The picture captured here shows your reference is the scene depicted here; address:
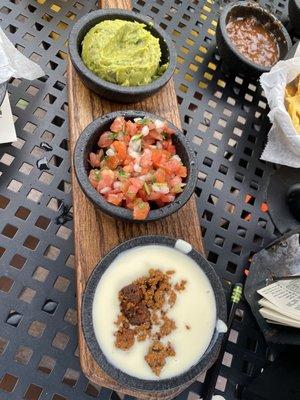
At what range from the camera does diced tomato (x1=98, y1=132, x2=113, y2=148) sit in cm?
123

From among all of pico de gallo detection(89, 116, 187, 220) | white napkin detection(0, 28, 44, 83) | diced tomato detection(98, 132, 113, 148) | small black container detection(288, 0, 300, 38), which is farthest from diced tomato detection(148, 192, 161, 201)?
small black container detection(288, 0, 300, 38)

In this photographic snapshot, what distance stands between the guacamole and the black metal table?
18cm

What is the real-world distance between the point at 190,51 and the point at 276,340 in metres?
1.06

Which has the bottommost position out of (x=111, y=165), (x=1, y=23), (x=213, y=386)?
(x=213, y=386)

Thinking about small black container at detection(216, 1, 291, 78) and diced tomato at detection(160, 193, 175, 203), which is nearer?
diced tomato at detection(160, 193, 175, 203)

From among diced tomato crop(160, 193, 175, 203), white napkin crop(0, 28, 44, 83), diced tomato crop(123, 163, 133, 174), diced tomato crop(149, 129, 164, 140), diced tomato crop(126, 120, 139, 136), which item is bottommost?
diced tomato crop(160, 193, 175, 203)

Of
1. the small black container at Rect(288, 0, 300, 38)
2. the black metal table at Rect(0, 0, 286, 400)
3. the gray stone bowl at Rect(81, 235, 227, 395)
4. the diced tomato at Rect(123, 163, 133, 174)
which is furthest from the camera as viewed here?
the small black container at Rect(288, 0, 300, 38)

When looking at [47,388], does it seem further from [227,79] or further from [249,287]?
[227,79]

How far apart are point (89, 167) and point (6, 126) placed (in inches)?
11.4

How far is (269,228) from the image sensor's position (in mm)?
1387

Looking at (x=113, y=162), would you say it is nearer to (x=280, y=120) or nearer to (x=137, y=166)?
(x=137, y=166)

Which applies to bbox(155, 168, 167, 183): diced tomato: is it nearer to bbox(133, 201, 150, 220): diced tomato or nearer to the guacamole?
bbox(133, 201, 150, 220): diced tomato

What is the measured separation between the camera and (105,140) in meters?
1.23

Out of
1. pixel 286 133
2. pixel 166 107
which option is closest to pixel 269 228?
pixel 286 133
